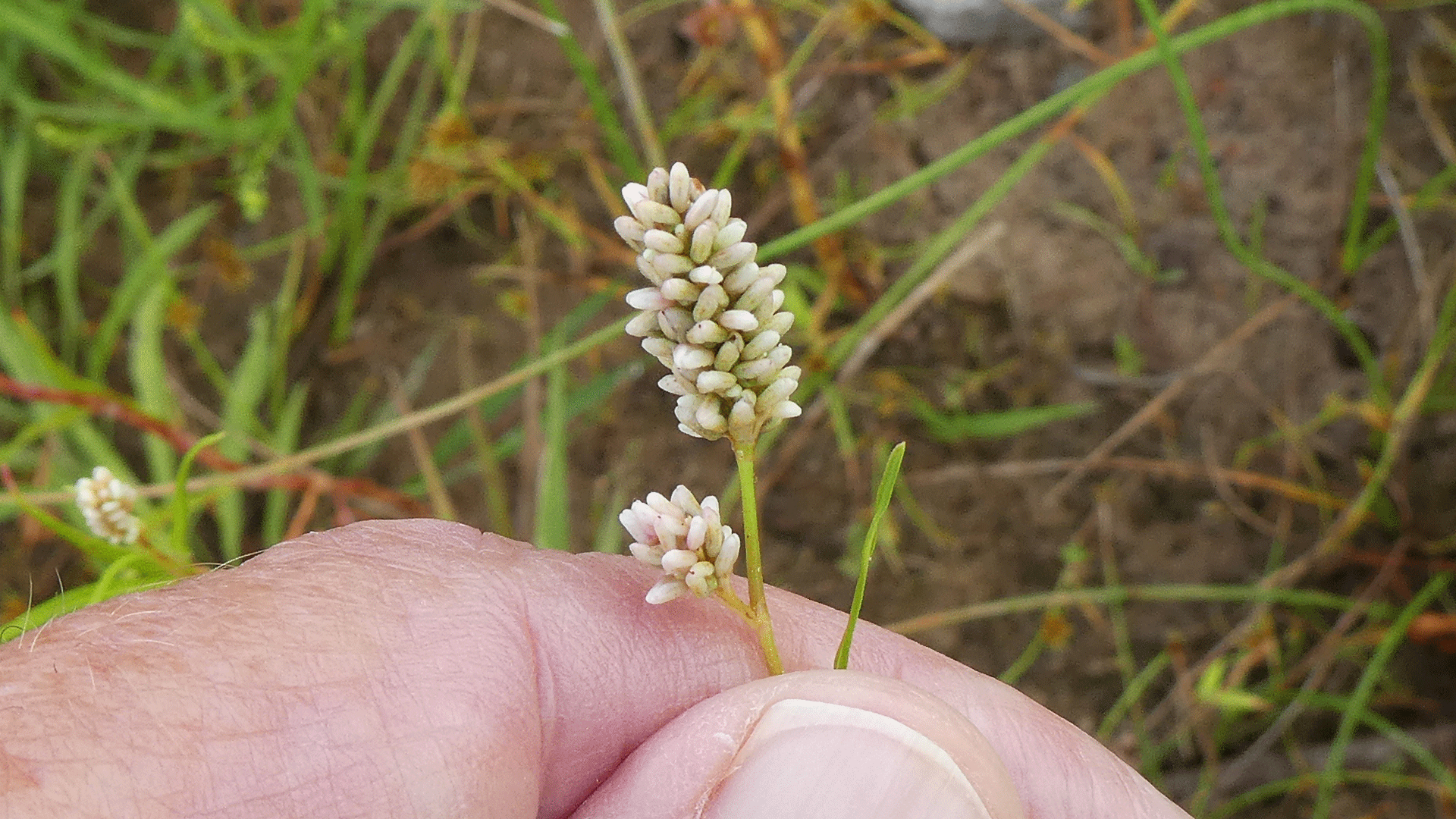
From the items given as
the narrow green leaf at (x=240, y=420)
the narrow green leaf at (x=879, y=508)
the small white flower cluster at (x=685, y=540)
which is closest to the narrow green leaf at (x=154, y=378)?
the narrow green leaf at (x=240, y=420)

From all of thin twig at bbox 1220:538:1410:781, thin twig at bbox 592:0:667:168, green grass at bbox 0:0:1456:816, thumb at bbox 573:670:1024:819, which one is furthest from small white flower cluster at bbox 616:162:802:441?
thin twig at bbox 1220:538:1410:781

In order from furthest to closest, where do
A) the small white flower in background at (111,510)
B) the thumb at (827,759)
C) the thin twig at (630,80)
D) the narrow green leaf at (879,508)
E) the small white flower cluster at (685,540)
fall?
the thin twig at (630,80)
the small white flower in background at (111,510)
the thumb at (827,759)
the small white flower cluster at (685,540)
the narrow green leaf at (879,508)

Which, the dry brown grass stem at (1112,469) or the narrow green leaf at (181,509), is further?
the dry brown grass stem at (1112,469)

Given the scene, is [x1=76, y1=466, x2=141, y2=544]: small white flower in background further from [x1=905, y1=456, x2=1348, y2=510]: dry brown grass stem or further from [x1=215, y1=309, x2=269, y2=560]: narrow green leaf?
[x1=905, y1=456, x2=1348, y2=510]: dry brown grass stem

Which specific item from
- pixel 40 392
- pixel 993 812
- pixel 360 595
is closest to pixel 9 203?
pixel 40 392

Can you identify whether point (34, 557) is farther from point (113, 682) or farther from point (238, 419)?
point (113, 682)

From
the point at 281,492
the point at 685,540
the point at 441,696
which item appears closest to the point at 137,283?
the point at 281,492

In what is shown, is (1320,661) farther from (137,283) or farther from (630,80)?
(137,283)

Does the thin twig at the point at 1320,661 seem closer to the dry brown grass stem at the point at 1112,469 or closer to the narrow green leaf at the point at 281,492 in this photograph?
the dry brown grass stem at the point at 1112,469
